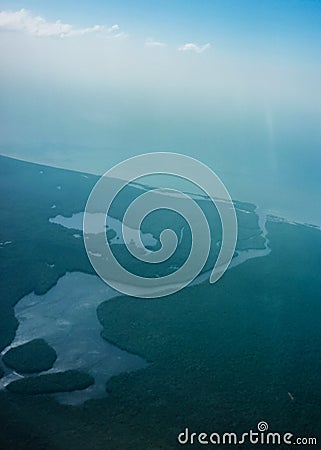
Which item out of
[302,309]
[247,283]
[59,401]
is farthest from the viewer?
[247,283]

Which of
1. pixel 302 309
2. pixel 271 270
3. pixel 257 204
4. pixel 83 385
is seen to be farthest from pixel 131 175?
pixel 83 385

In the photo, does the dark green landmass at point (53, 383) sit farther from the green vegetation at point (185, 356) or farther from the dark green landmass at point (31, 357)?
the dark green landmass at point (31, 357)

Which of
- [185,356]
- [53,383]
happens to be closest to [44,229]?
[53,383]

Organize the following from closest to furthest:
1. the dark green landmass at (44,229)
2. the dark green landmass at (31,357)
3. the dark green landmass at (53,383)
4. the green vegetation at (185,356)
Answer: the green vegetation at (185,356), the dark green landmass at (53,383), the dark green landmass at (31,357), the dark green landmass at (44,229)

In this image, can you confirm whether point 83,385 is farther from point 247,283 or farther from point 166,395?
point 247,283

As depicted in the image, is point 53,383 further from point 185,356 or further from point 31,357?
point 185,356

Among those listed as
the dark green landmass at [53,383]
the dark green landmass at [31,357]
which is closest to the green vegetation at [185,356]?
the dark green landmass at [53,383]

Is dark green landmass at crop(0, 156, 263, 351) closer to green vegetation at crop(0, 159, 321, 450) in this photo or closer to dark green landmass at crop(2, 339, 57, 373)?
green vegetation at crop(0, 159, 321, 450)
